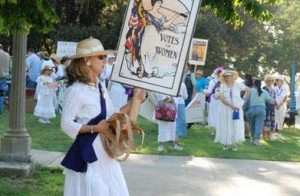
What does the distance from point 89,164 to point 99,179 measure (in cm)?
13

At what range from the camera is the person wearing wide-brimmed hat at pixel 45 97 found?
1619 cm

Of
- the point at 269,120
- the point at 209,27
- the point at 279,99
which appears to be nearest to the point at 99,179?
the point at 269,120

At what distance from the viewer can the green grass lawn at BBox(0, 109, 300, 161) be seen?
12035 millimetres

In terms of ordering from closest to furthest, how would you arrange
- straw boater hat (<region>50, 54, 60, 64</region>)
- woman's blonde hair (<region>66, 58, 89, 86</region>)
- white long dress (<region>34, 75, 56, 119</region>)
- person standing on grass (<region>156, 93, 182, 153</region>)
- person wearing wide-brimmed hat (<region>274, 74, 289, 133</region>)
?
1. woman's blonde hair (<region>66, 58, 89, 86</region>)
2. person standing on grass (<region>156, 93, 182, 153</region>)
3. white long dress (<region>34, 75, 56, 119</region>)
4. person wearing wide-brimmed hat (<region>274, 74, 289, 133</region>)
5. straw boater hat (<region>50, 54, 60, 64</region>)

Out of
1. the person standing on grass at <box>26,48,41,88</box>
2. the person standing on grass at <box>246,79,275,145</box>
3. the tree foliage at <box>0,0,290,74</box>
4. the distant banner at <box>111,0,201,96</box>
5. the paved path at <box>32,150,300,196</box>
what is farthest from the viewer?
the person standing on grass at <box>26,48,41,88</box>

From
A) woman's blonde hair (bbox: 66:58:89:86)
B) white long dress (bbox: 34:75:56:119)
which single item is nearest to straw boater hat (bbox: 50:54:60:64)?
white long dress (bbox: 34:75:56:119)

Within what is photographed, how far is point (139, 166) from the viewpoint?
33.6 ft

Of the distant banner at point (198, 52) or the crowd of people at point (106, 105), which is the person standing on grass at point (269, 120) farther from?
the distant banner at point (198, 52)

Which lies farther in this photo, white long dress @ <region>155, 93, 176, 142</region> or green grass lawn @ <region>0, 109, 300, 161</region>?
white long dress @ <region>155, 93, 176, 142</region>

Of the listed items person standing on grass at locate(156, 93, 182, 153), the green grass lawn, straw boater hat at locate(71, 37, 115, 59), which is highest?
straw boater hat at locate(71, 37, 115, 59)

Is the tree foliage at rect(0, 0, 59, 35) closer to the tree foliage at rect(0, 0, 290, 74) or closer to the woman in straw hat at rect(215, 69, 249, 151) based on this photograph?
the tree foliage at rect(0, 0, 290, 74)

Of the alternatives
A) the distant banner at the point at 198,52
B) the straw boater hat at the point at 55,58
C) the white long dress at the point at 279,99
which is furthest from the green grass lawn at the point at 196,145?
the distant banner at the point at 198,52

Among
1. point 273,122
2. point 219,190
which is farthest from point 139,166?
point 273,122

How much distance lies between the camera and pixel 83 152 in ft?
14.8
